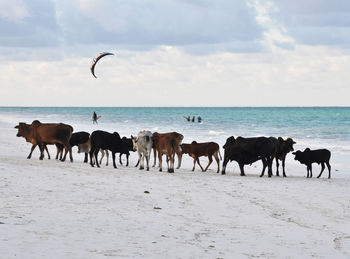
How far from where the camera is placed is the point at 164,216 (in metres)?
10.4

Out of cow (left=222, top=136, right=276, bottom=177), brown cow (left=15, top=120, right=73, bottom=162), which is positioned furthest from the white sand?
brown cow (left=15, top=120, right=73, bottom=162)

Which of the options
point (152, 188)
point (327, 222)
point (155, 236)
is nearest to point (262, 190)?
point (152, 188)

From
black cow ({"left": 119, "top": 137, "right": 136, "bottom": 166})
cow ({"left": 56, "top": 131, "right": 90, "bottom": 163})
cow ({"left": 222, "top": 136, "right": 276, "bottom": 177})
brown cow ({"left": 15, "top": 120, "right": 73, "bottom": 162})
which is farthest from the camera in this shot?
cow ({"left": 56, "top": 131, "right": 90, "bottom": 163})

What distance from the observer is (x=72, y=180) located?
14156 mm

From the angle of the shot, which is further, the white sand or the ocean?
the ocean

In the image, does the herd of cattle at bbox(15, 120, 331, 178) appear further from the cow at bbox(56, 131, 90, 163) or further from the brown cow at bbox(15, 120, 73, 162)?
the cow at bbox(56, 131, 90, 163)

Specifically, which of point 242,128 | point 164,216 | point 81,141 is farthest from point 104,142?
point 242,128

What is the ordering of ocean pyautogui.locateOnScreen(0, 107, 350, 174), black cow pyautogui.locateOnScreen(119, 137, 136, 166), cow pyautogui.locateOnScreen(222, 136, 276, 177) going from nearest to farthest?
cow pyautogui.locateOnScreen(222, 136, 276, 177)
black cow pyautogui.locateOnScreen(119, 137, 136, 166)
ocean pyautogui.locateOnScreen(0, 107, 350, 174)

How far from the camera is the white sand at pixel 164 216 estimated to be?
26.1 ft

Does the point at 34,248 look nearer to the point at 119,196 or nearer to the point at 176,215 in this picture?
the point at 176,215

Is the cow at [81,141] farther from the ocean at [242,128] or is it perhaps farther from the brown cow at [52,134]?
the ocean at [242,128]

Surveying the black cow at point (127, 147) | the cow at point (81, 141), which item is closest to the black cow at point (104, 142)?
the black cow at point (127, 147)

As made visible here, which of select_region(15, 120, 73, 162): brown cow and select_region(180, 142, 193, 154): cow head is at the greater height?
select_region(15, 120, 73, 162): brown cow

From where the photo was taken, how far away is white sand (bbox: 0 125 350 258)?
7957mm
